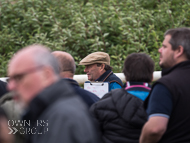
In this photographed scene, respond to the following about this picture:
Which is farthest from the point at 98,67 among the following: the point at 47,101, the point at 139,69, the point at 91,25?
the point at 47,101

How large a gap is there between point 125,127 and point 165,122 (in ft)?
1.37

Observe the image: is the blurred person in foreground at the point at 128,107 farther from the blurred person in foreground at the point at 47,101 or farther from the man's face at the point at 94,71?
the man's face at the point at 94,71

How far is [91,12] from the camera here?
7793 millimetres

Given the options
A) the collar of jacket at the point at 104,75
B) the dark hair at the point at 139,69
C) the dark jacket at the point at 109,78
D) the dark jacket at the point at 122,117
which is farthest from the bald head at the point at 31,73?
the collar of jacket at the point at 104,75

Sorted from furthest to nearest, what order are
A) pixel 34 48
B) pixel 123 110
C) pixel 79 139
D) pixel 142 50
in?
pixel 142 50, pixel 123 110, pixel 34 48, pixel 79 139

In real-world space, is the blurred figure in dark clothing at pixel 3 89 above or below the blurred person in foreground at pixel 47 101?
below

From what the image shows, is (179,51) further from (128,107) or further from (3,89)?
(3,89)

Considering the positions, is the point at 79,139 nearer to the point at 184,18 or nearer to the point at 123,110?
the point at 123,110

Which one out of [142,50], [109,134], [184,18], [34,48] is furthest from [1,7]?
[34,48]

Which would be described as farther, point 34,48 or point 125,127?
point 125,127

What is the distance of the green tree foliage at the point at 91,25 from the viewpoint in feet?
23.2

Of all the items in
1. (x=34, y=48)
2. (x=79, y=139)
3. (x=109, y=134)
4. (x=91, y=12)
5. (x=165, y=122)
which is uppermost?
(x=91, y=12)

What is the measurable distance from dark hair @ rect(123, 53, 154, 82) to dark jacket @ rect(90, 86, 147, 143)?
184 millimetres

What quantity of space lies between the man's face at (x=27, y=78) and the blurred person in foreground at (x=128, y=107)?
49.1 inches
